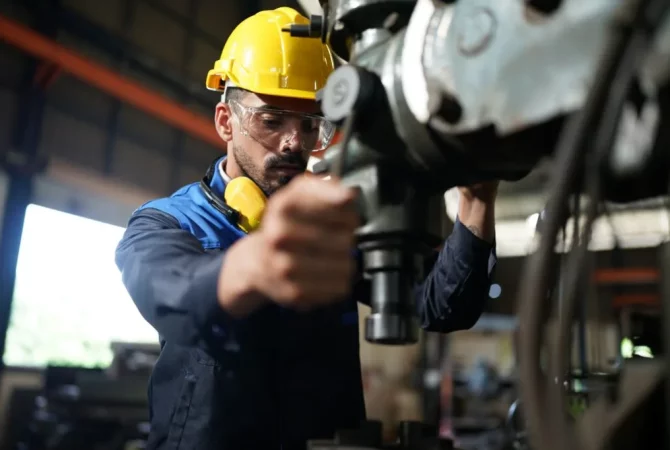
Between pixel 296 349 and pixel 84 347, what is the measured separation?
351cm

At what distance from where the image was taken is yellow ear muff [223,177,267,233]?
116 centimetres

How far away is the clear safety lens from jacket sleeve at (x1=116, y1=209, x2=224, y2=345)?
347mm

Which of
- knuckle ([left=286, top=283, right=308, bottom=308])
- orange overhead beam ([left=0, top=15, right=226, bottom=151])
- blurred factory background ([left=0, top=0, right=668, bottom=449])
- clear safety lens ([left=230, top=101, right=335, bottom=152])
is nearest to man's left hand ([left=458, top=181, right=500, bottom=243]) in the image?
clear safety lens ([left=230, top=101, right=335, bottom=152])

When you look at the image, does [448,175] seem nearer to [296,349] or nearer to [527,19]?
[527,19]

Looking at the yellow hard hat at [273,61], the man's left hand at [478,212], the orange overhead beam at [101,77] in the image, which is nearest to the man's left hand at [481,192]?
the man's left hand at [478,212]

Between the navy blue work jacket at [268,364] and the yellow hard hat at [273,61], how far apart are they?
0.32m

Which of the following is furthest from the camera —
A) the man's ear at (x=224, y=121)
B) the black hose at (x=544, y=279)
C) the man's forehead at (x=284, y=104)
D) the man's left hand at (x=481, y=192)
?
the man's ear at (x=224, y=121)

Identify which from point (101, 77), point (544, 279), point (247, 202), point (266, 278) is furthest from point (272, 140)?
point (101, 77)

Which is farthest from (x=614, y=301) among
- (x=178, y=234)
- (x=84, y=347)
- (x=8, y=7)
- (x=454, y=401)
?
(x=178, y=234)

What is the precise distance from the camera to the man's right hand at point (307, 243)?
483 mm

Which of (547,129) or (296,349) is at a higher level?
(547,129)

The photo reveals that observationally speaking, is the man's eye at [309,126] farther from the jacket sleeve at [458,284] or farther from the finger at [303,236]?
the finger at [303,236]

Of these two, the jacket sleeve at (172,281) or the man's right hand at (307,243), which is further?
the jacket sleeve at (172,281)

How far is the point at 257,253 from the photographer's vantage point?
0.52 meters
